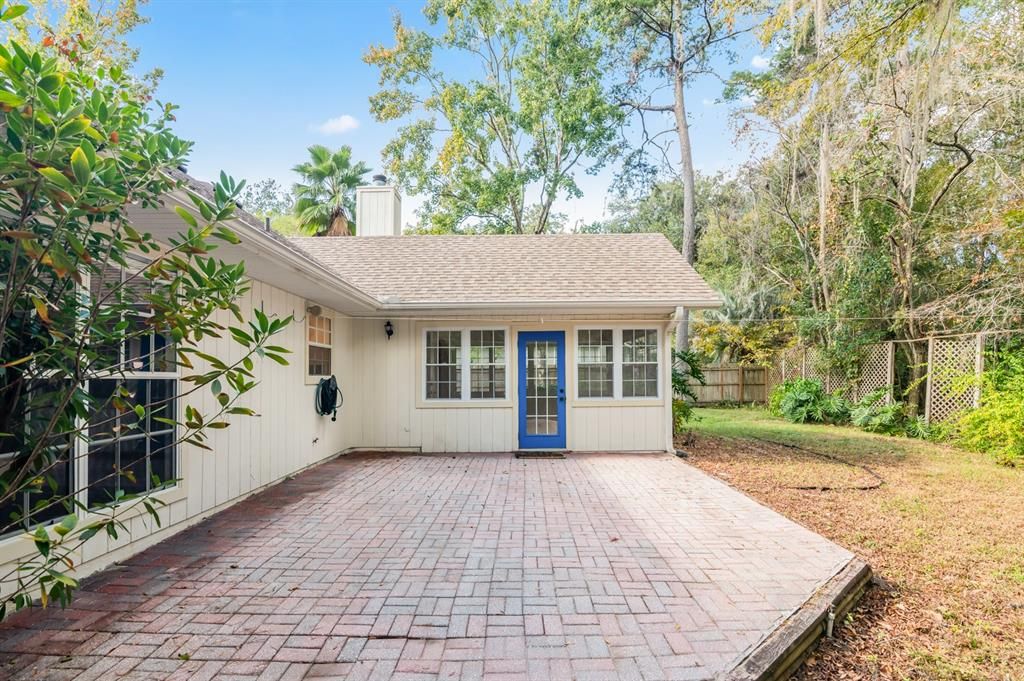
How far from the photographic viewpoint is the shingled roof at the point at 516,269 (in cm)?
785

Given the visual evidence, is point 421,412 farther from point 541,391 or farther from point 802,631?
point 802,631

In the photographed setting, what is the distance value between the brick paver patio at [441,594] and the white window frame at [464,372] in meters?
3.02

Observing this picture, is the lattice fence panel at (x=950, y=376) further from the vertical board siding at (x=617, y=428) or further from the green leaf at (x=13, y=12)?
the green leaf at (x=13, y=12)

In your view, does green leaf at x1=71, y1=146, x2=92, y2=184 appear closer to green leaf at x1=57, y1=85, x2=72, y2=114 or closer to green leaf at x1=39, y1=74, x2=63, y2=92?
green leaf at x1=57, y1=85, x2=72, y2=114

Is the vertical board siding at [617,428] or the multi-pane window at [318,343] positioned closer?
the multi-pane window at [318,343]

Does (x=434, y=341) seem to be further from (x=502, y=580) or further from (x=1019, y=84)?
(x=1019, y=84)

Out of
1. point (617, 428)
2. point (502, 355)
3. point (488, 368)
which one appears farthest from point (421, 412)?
point (617, 428)

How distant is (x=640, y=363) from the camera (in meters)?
8.27

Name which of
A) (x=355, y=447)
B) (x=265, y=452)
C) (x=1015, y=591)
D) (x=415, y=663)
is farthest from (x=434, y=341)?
(x=1015, y=591)

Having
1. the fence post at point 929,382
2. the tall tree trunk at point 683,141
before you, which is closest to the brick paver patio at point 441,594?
the fence post at point 929,382

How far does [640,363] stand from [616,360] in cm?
40

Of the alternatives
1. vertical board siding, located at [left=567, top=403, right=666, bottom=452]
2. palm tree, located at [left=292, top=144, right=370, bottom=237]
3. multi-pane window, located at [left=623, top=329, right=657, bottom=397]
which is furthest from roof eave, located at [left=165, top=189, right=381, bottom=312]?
palm tree, located at [left=292, top=144, right=370, bottom=237]

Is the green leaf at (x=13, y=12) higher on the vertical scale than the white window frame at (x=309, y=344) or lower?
higher

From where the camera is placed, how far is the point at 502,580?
3.37 m
